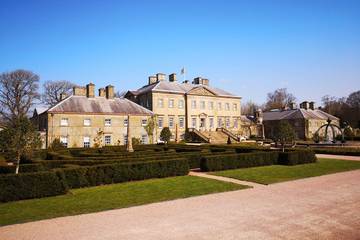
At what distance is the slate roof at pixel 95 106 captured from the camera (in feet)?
115

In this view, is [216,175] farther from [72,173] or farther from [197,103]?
[197,103]

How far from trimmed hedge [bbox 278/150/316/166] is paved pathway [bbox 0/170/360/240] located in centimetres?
901

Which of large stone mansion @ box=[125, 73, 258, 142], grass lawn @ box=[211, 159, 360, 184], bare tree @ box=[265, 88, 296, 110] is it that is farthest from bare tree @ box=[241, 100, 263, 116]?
grass lawn @ box=[211, 159, 360, 184]

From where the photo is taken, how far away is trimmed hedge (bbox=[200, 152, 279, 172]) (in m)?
17.7

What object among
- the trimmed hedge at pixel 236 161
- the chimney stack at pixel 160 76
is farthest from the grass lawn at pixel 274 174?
the chimney stack at pixel 160 76

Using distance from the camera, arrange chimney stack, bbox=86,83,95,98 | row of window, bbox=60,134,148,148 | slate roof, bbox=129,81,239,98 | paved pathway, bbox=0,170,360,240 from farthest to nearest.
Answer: slate roof, bbox=129,81,239,98 → chimney stack, bbox=86,83,95,98 → row of window, bbox=60,134,148,148 → paved pathway, bbox=0,170,360,240

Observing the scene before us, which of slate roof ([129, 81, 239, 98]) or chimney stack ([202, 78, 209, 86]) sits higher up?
chimney stack ([202, 78, 209, 86])

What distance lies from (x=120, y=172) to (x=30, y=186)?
429cm

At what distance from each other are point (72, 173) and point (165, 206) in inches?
225

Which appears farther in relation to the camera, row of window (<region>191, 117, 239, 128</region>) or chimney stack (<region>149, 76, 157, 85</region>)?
chimney stack (<region>149, 76, 157, 85</region>)

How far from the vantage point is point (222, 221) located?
793 centimetres

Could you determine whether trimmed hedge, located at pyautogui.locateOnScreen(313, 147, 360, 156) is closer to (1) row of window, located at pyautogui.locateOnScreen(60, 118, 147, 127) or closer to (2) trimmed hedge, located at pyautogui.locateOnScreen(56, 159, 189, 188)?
(2) trimmed hedge, located at pyautogui.locateOnScreen(56, 159, 189, 188)

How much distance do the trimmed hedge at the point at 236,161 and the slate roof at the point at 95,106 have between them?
75.2ft

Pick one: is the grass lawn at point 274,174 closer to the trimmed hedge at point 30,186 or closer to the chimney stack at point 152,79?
the trimmed hedge at point 30,186
